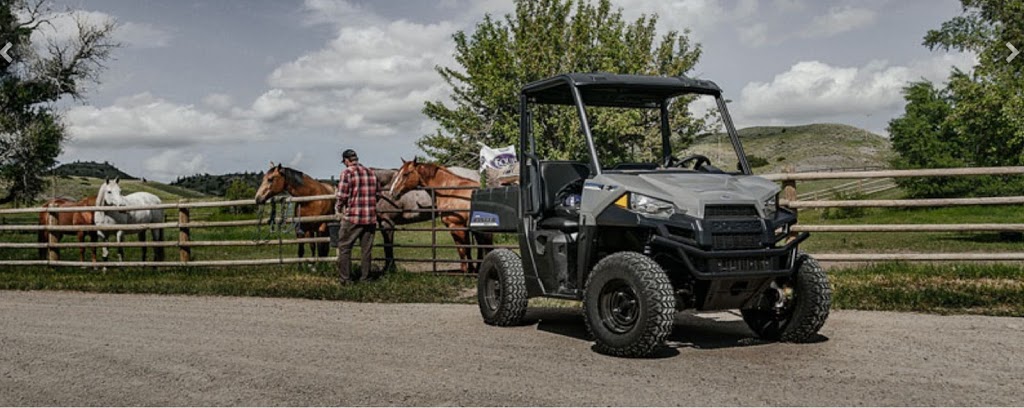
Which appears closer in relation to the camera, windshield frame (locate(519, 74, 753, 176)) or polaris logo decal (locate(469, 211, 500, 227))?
windshield frame (locate(519, 74, 753, 176))

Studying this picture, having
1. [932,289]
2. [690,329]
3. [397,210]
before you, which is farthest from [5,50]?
[932,289]

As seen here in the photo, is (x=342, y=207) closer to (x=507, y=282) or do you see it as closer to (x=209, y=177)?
(x=507, y=282)

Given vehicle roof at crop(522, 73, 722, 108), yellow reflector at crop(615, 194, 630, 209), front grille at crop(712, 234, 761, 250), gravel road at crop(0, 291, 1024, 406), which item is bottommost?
gravel road at crop(0, 291, 1024, 406)

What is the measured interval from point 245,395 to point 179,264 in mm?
12977

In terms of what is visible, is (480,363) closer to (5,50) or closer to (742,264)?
(742,264)

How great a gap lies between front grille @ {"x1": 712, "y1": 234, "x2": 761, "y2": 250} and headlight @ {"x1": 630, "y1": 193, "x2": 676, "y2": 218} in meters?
0.41

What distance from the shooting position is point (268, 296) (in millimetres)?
13781

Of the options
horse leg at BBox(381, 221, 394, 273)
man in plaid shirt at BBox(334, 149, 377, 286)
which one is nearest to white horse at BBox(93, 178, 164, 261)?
horse leg at BBox(381, 221, 394, 273)

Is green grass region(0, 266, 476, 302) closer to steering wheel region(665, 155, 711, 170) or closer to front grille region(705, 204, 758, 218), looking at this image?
steering wheel region(665, 155, 711, 170)

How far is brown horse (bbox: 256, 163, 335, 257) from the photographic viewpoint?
1781 cm

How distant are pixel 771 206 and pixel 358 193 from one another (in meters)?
8.20

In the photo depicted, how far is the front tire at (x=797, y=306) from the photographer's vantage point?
7.99m

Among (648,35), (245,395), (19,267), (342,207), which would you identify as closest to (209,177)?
(648,35)

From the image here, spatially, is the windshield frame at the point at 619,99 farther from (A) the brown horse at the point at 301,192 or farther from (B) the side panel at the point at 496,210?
(A) the brown horse at the point at 301,192
